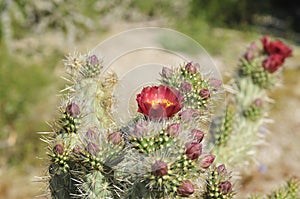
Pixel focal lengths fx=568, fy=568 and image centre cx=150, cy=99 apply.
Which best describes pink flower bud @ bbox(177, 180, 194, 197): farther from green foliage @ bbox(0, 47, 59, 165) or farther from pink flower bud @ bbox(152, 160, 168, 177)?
green foliage @ bbox(0, 47, 59, 165)

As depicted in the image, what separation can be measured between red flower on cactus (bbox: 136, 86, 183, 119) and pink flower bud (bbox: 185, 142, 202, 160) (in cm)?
10

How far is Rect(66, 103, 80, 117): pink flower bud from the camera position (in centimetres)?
169

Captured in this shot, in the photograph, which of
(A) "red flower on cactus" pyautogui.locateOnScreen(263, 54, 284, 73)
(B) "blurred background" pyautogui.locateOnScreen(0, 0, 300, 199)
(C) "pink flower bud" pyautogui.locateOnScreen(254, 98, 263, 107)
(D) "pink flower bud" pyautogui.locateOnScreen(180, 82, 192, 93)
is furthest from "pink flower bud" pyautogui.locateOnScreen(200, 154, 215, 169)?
(B) "blurred background" pyautogui.locateOnScreen(0, 0, 300, 199)

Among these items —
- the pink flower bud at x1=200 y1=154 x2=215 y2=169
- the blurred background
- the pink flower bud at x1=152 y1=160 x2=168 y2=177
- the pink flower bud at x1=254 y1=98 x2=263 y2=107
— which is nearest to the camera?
the pink flower bud at x1=152 y1=160 x2=168 y2=177

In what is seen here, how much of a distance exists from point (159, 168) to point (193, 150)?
0.10 meters

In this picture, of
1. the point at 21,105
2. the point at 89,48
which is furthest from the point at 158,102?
the point at 89,48

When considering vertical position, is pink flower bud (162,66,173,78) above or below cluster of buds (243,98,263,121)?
below

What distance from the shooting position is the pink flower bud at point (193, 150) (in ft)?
4.71

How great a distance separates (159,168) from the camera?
1.40 metres

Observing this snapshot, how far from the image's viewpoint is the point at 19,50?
639 centimetres

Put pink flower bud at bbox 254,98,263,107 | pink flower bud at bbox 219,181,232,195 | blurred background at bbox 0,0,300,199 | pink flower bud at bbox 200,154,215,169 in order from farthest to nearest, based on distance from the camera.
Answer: blurred background at bbox 0,0,300,199
pink flower bud at bbox 254,98,263,107
pink flower bud at bbox 219,181,232,195
pink flower bud at bbox 200,154,215,169

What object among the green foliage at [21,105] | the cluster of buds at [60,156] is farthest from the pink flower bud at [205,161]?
the green foliage at [21,105]

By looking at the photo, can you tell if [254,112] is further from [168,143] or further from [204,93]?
[168,143]

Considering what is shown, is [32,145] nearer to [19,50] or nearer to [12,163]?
[12,163]
